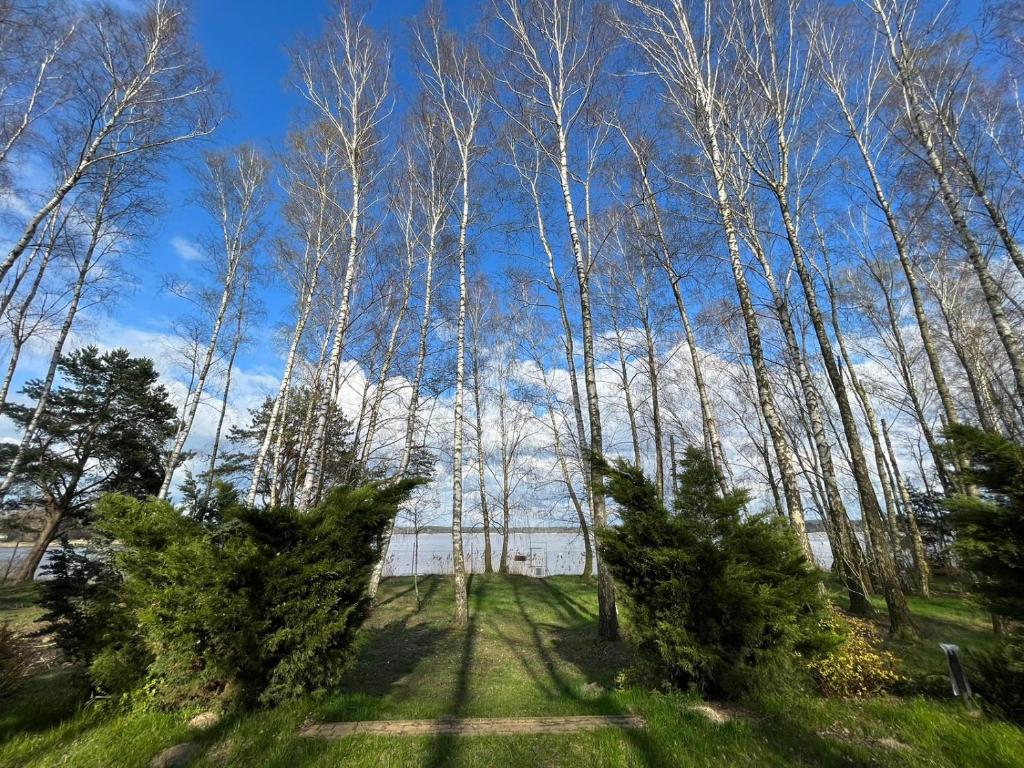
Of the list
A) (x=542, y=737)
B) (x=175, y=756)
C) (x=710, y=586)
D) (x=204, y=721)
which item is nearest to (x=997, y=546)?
(x=710, y=586)

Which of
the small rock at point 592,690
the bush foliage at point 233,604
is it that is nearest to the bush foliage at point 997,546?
the small rock at point 592,690

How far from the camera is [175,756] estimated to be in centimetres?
291

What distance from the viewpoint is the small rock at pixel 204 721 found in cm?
345

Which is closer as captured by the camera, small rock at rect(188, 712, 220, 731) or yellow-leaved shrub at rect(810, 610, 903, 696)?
small rock at rect(188, 712, 220, 731)

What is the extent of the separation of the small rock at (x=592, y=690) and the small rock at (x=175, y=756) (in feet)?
13.4

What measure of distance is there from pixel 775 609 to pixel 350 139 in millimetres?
12746

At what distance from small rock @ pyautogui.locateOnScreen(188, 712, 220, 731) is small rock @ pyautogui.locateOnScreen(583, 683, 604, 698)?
395 centimetres

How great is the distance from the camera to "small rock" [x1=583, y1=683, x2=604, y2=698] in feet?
17.0

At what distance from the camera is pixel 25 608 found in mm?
9992

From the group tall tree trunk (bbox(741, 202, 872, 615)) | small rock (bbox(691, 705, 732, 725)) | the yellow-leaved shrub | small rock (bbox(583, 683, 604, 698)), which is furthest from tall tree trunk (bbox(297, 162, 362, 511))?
tall tree trunk (bbox(741, 202, 872, 615))

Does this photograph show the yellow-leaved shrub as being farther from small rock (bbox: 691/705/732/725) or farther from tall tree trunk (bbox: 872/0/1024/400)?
tall tree trunk (bbox: 872/0/1024/400)

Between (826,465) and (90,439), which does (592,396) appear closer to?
(826,465)

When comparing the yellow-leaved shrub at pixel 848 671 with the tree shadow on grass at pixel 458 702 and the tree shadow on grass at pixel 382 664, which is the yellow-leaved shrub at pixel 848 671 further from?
the tree shadow on grass at pixel 382 664

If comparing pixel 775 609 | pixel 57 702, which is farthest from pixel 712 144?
pixel 57 702
